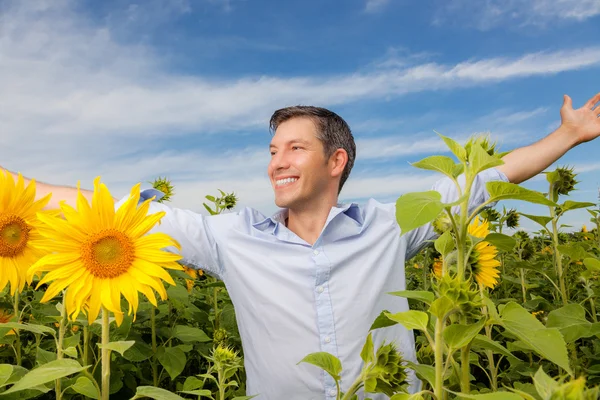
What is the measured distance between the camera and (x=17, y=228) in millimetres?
1884

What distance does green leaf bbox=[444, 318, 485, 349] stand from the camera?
1051 mm

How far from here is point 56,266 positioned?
5.33 feet

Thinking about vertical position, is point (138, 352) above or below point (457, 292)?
below

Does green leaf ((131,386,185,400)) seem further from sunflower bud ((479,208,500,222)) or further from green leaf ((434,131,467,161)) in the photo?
sunflower bud ((479,208,500,222))

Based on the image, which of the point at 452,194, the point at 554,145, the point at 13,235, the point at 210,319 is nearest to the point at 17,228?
the point at 13,235

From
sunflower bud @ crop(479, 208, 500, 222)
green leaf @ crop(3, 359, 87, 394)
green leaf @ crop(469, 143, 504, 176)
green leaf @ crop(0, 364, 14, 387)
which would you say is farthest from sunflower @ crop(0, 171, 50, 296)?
sunflower bud @ crop(479, 208, 500, 222)

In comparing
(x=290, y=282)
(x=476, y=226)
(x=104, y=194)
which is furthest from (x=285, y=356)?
(x=104, y=194)

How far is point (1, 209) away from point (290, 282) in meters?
1.10

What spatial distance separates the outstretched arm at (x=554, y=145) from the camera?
2500 mm

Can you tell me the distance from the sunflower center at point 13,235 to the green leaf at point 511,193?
1414 millimetres

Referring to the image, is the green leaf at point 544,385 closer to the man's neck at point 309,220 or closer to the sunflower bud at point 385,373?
the sunflower bud at point 385,373

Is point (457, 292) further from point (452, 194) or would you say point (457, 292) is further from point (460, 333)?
point (452, 194)

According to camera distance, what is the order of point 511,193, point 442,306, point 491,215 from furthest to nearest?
point 491,215 < point 511,193 < point 442,306

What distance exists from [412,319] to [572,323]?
881mm
